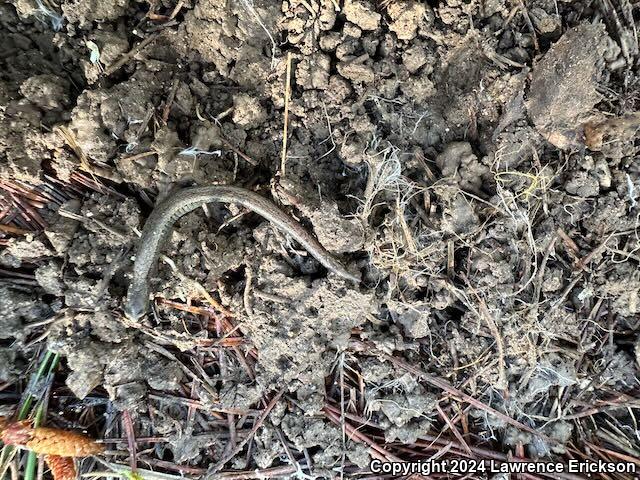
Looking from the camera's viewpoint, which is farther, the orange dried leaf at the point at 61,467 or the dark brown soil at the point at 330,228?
the orange dried leaf at the point at 61,467

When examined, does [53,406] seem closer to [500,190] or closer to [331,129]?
[331,129]

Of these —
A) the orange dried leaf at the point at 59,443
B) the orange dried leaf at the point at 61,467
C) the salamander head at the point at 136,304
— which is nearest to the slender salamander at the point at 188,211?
the salamander head at the point at 136,304

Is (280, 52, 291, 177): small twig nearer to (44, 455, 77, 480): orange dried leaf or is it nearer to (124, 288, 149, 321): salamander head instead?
(124, 288, 149, 321): salamander head

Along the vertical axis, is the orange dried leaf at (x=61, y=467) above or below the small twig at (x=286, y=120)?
below

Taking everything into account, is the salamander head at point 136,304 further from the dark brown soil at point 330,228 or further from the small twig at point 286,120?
the small twig at point 286,120

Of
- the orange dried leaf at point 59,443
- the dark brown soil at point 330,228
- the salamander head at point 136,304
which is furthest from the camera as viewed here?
the orange dried leaf at point 59,443

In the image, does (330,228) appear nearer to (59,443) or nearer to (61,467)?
(59,443)

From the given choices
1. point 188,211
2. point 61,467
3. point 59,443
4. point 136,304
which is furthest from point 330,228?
point 61,467
